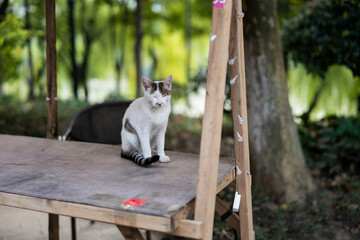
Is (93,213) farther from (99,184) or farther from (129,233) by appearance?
(99,184)

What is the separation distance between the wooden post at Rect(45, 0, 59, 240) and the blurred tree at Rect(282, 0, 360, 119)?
270 cm

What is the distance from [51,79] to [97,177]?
126cm

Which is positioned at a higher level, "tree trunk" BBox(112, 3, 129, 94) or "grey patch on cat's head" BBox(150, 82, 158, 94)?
"tree trunk" BBox(112, 3, 129, 94)

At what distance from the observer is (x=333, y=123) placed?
16.1 feet

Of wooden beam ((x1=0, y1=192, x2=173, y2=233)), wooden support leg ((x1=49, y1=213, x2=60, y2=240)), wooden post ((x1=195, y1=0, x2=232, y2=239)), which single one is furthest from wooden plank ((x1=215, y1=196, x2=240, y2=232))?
wooden support leg ((x1=49, y1=213, x2=60, y2=240))

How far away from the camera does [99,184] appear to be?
5.22ft

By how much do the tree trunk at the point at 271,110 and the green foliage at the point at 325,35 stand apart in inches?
29.8

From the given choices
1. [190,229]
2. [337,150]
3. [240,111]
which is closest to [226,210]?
[240,111]

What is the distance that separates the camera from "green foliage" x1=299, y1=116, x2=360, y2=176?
157 inches

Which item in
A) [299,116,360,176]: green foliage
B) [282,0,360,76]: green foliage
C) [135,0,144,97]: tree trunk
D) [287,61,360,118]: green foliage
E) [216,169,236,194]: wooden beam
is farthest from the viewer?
[287,61,360,118]: green foliage

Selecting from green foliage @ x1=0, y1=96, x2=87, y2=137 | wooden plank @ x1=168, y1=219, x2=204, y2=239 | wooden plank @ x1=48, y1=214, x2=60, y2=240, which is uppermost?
wooden plank @ x1=168, y1=219, x2=204, y2=239

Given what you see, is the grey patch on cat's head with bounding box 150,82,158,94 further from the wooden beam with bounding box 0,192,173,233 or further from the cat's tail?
the wooden beam with bounding box 0,192,173,233

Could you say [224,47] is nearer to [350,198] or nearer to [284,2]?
[350,198]

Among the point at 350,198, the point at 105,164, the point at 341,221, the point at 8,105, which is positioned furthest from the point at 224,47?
the point at 8,105
